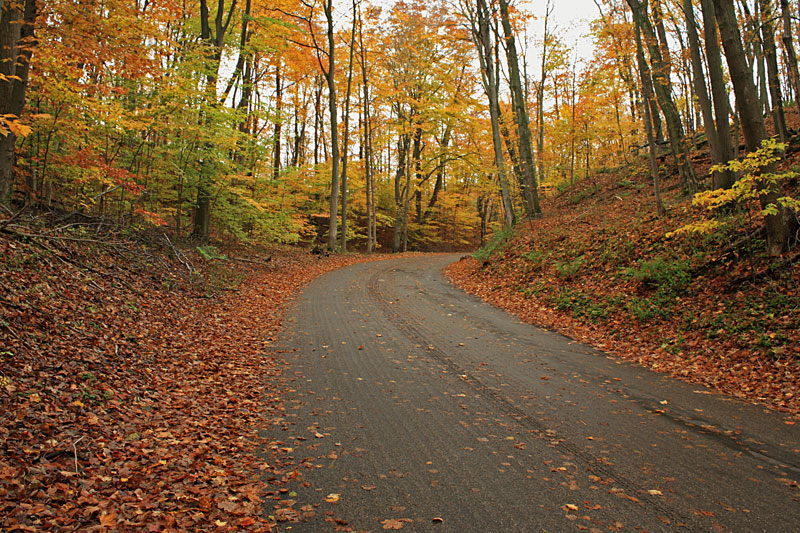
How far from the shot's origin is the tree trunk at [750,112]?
730cm

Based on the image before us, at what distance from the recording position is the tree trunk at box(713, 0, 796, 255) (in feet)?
24.0

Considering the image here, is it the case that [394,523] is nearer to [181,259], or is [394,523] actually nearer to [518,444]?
[518,444]

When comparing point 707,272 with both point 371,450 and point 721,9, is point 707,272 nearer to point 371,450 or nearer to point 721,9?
point 721,9

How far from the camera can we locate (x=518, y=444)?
4.04 metres

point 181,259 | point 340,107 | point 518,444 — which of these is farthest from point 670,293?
point 340,107

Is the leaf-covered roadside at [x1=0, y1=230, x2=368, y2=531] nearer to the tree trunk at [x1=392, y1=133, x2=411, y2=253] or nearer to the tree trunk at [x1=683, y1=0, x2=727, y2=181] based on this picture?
the tree trunk at [x1=683, y1=0, x2=727, y2=181]

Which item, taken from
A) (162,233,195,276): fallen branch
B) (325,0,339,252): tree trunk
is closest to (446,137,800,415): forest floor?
(162,233,195,276): fallen branch

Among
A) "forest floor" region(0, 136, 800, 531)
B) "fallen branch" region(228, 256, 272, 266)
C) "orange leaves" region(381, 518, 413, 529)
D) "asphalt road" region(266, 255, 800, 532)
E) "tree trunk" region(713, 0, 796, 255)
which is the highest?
"tree trunk" region(713, 0, 796, 255)

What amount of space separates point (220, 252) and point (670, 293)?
41.8 ft

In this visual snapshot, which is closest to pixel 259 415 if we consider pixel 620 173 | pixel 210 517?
pixel 210 517

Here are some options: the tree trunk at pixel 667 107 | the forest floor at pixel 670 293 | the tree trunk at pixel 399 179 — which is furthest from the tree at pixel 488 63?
the tree trunk at pixel 399 179

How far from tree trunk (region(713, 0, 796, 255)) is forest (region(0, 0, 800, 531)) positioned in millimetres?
43

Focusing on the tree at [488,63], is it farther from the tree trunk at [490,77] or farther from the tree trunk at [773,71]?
the tree trunk at [773,71]

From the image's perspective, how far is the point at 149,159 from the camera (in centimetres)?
1195
